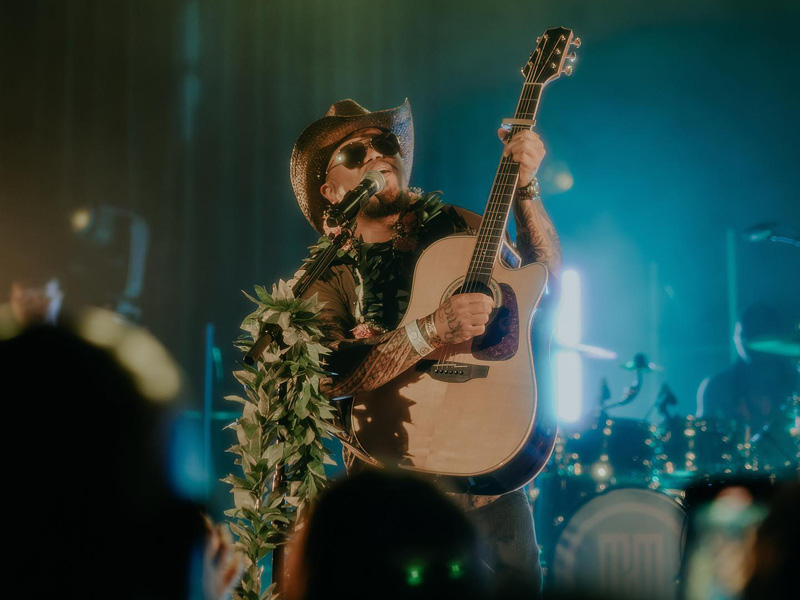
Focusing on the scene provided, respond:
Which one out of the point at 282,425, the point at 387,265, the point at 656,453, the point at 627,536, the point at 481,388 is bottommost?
the point at 627,536

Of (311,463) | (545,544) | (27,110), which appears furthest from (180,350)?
(311,463)

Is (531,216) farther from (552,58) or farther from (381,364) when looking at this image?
(381,364)

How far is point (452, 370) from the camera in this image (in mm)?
2596

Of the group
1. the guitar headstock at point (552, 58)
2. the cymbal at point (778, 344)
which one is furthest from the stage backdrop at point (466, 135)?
the guitar headstock at point (552, 58)

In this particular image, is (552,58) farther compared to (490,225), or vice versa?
(552,58)

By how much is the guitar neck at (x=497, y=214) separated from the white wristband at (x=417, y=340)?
10.1 inches

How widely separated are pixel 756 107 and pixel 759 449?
2929 mm

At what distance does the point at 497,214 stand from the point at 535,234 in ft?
0.70

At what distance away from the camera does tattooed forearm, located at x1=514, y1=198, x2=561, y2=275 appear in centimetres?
279

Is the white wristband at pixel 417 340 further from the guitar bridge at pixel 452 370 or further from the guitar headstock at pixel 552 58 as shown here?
the guitar headstock at pixel 552 58

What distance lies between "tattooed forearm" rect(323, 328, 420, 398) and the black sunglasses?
2.99 feet

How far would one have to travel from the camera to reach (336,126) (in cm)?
331

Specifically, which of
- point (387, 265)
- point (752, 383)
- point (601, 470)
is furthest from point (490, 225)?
point (752, 383)

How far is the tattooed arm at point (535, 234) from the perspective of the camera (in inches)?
110
